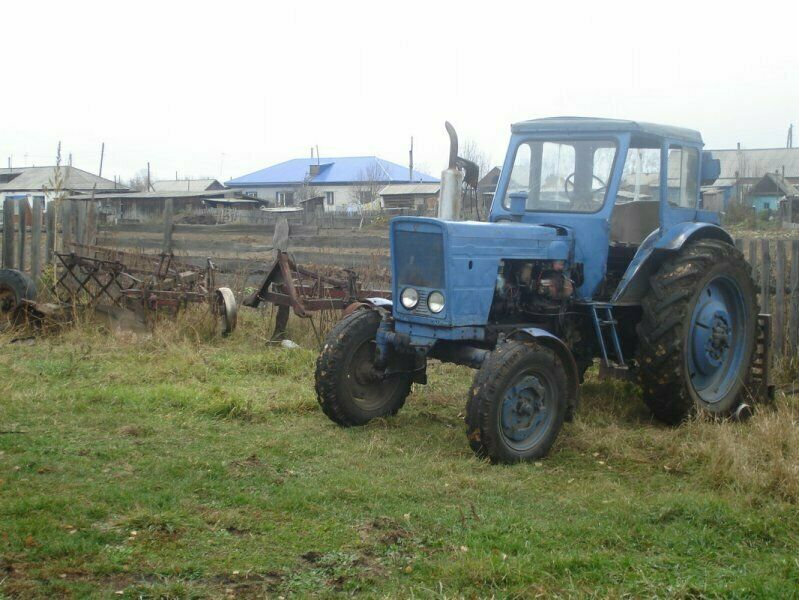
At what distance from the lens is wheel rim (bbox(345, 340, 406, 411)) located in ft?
22.8

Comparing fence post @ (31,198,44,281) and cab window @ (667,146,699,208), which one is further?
fence post @ (31,198,44,281)

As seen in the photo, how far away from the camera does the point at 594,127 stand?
7.23 meters

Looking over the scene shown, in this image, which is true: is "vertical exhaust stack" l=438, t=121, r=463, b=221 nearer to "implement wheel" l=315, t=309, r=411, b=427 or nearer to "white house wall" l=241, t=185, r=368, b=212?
"implement wheel" l=315, t=309, r=411, b=427

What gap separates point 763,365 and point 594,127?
2579mm

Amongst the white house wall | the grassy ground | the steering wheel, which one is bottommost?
the grassy ground

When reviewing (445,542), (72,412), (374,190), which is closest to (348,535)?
(445,542)

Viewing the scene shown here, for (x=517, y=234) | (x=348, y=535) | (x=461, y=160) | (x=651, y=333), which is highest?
(x=461, y=160)

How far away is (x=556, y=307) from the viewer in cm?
696

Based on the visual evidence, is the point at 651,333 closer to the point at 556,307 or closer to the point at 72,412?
the point at 556,307

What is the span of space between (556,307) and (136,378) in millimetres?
4111

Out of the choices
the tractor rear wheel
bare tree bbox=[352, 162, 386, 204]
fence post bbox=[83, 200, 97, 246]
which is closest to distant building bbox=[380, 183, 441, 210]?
bare tree bbox=[352, 162, 386, 204]

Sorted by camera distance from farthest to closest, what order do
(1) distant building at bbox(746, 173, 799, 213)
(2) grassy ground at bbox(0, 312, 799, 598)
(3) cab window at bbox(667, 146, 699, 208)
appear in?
1. (1) distant building at bbox(746, 173, 799, 213)
2. (3) cab window at bbox(667, 146, 699, 208)
3. (2) grassy ground at bbox(0, 312, 799, 598)

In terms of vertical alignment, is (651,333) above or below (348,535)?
above

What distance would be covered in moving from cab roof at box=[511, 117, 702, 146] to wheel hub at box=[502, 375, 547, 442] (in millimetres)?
2265
